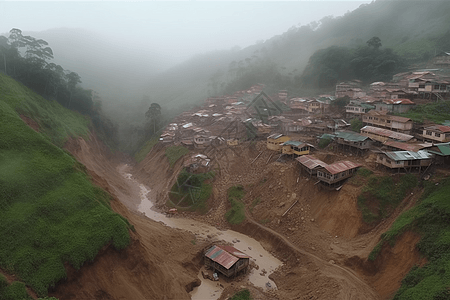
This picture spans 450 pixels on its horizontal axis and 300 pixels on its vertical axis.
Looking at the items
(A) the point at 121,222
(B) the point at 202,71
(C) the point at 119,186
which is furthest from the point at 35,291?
(B) the point at 202,71

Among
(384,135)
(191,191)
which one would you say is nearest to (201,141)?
(191,191)

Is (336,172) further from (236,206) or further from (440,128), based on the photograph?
(440,128)

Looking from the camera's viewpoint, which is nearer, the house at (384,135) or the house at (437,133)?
the house at (437,133)

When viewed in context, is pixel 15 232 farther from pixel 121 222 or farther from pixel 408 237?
pixel 408 237

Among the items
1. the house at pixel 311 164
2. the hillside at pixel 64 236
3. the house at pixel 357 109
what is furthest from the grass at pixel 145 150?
the house at pixel 357 109

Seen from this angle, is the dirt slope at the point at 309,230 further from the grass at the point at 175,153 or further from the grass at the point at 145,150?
the grass at the point at 145,150

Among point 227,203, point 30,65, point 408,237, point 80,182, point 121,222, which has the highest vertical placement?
point 30,65

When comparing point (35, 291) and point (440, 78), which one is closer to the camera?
point (35, 291)
